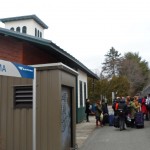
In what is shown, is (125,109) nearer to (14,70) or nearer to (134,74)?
(14,70)

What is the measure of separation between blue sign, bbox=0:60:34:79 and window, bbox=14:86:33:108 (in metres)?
1.99

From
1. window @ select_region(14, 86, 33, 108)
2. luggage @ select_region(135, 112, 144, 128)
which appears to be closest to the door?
window @ select_region(14, 86, 33, 108)

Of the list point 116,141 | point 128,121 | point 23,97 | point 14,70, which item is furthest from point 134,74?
point 14,70

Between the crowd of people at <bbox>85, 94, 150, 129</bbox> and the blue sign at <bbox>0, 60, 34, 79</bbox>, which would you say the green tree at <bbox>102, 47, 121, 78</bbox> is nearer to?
the crowd of people at <bbox>85, 94, 150, 129</bbox>

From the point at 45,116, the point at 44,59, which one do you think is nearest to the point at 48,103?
the point at 45,116

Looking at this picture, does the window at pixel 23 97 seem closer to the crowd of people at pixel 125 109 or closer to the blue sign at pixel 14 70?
the blue sign at pixel 14 70

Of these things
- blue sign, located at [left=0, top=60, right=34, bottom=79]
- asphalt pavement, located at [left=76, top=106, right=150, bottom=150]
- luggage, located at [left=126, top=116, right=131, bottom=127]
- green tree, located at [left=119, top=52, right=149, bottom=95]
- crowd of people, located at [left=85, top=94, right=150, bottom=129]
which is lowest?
asphalt pavement, located at [left=76, top=106, right=150, bottom=150]

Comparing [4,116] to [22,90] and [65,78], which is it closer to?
[22,90]

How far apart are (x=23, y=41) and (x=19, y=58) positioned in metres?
0.82

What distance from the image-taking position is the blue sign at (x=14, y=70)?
734cm

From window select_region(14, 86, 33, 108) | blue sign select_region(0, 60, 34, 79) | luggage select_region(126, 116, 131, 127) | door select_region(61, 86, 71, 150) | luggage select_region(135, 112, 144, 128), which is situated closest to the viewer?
blue sign select_region(0, 60, 34, 79)

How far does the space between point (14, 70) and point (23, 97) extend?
2968mm

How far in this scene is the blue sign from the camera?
24.1 ft

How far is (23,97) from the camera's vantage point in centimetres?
1062
